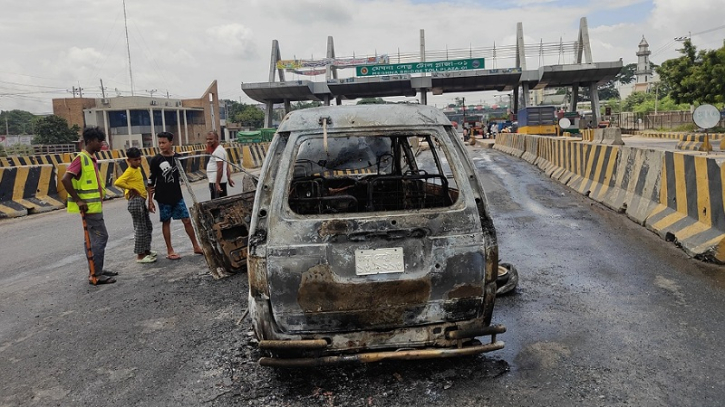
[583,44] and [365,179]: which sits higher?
[583,44]

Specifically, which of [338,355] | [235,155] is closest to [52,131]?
[235,155]

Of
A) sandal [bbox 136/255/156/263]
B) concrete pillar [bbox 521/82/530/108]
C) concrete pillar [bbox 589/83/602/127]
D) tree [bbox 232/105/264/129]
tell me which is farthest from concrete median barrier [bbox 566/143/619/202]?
tree [bbox 232/105/264/129]

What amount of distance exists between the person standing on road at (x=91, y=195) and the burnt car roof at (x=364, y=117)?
3507 mm

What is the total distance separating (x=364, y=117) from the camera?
3398 mm

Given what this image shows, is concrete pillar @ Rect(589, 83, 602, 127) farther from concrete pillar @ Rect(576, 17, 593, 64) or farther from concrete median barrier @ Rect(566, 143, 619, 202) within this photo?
concrete median barrier @ Rect(566, 143, 619, 202)

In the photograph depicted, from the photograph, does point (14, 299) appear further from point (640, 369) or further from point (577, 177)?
point (577, 177)

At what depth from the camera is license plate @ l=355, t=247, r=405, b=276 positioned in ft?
10.3

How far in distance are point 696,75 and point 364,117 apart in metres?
37.8

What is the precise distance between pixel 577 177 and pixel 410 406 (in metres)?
10.1

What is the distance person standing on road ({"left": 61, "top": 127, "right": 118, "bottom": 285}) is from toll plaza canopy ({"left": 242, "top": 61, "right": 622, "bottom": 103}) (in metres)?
44.2

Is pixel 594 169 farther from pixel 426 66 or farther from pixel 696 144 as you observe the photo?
pixel 426 66

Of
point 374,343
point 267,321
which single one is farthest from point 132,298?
point 374,343

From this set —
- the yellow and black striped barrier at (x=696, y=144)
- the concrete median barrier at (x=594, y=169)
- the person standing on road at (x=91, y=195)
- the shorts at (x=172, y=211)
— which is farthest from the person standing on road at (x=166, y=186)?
the yellow and black striped barrier at (x=696, y=144)

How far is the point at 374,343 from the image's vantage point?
3223mm
